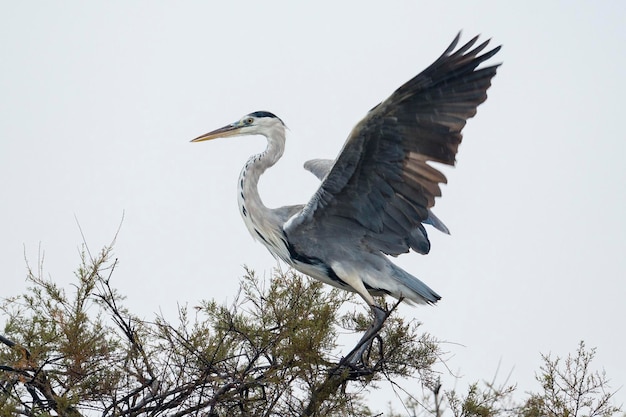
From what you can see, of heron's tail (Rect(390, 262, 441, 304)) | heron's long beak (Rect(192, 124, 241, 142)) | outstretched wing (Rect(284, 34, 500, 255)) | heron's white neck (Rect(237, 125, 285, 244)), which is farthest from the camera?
heron's long beak (Rect(192, 124, 241, 142))

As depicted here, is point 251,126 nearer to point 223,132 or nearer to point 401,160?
point 223,132

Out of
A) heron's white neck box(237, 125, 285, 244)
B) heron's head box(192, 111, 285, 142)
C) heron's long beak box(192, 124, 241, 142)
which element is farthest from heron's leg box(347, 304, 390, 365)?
heron's long beak box(192, 124, 241, 142)

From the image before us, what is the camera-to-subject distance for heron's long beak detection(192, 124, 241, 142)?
19.9 feet

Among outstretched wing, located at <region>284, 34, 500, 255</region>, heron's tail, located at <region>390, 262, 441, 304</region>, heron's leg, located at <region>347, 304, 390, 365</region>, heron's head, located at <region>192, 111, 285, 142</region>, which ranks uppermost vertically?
heron's head, located at <region>192, 111, 285, 142</region>

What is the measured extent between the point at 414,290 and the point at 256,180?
1211 mm

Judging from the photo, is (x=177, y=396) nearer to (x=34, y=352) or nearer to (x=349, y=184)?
(x=34, y=352)

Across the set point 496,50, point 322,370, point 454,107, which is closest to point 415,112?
point 454,107

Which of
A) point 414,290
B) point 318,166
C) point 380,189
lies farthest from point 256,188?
point 414,290

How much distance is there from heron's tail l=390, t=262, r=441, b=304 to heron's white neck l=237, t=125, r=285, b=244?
763mm

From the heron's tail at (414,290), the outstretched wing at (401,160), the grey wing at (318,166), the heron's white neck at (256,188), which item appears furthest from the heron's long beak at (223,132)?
the heron's tail at (414,290)

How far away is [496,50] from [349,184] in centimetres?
105

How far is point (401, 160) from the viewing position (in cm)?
482

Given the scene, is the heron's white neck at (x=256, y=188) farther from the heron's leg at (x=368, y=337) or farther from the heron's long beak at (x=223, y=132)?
the heron's leg at (x=368, y=337)

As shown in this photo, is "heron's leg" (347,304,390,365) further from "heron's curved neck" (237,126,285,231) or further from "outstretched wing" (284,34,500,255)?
"heron's curved neck" (237,126,285,231)
